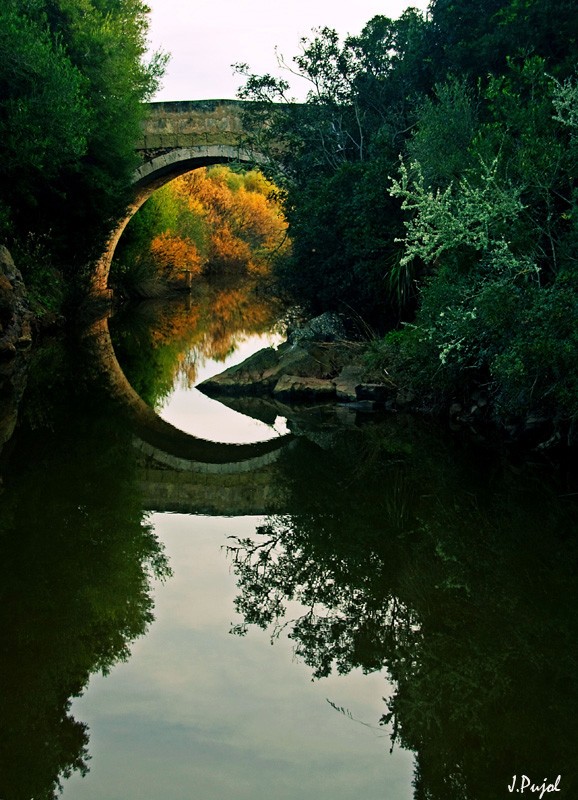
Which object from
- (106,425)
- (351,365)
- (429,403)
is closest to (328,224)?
(351,365)

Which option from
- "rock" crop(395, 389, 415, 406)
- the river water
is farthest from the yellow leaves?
the river water

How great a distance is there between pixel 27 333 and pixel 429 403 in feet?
28.3

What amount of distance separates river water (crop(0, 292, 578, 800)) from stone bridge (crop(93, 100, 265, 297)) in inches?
696

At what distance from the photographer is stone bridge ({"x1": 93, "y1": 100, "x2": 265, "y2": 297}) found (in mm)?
24953

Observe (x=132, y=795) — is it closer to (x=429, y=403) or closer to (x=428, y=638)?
(x=428, y=638)

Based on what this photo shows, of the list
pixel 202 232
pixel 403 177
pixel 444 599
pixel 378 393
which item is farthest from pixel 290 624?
pixel 202 232

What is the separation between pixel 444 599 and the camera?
488 centimetres

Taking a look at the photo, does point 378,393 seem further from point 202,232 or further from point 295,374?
point 202,232

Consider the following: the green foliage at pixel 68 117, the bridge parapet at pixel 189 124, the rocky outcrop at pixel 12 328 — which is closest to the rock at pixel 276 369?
the rocky outcrop at pixel 12 328

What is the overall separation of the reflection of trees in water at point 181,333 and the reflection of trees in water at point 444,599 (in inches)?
216

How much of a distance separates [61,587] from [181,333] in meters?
15.4

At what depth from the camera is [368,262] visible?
1367cm

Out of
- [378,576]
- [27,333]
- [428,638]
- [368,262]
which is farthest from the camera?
[27,333]

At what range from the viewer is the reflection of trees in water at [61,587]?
3463mm
